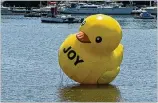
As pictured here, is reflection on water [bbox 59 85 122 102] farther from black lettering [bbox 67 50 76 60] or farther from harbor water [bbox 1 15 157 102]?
black lettering [bbox 67 50 76 60]

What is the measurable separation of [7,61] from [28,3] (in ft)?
272

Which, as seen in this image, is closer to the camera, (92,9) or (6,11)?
(92,9)

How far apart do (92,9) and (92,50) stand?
7995cm

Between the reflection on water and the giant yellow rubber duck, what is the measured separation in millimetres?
385

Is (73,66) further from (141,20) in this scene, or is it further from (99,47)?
(141,20)

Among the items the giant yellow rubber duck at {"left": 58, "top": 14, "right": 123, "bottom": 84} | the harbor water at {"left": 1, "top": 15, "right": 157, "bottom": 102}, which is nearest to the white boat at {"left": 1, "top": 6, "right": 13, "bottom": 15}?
the harbor water at {"left": 1, "top": 15, "right": 157, "bottom": 102}

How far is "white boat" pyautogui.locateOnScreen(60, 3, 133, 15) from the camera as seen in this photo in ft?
342

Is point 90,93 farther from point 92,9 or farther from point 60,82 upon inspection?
point 92,9

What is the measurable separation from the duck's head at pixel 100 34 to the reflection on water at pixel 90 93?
1397 millimetres

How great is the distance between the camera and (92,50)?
24359 mm

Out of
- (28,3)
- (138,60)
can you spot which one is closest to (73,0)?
(28,3)

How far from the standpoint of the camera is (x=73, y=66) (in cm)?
2436

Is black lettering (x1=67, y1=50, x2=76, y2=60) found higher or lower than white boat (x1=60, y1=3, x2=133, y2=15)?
higher

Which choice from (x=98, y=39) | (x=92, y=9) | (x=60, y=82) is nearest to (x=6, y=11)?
(x=92, y=9)
